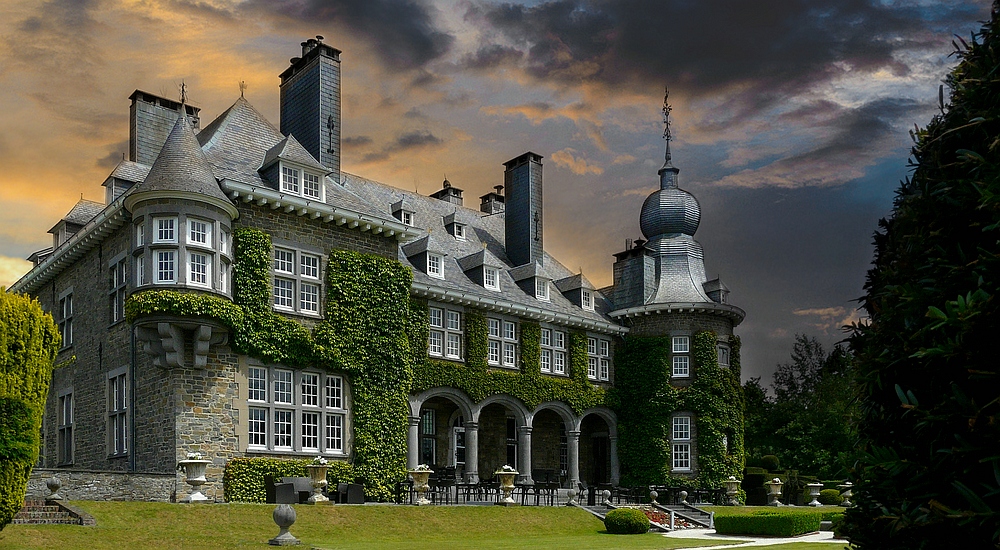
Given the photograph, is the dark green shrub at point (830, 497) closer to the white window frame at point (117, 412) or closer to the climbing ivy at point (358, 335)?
the climbing ivy at point (358, 335)

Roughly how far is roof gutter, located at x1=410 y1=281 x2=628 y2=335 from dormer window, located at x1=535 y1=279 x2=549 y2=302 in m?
1.20

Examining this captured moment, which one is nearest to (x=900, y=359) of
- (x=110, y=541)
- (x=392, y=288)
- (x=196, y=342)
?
(x=110, y=541)

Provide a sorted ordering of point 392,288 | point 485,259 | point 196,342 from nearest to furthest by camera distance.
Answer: point 196,342 → point 392,288 → point 485,259

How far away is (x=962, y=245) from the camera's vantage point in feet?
17.3

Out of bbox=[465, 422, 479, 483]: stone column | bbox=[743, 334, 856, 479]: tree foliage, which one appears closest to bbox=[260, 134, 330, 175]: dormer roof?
bbox=[465, 422, 479, 483]: stone column

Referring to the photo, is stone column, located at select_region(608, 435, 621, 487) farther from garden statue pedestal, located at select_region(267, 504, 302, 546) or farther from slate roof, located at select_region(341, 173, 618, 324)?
garden statue pedestal, located at select_region(267, 504, 302, 546)

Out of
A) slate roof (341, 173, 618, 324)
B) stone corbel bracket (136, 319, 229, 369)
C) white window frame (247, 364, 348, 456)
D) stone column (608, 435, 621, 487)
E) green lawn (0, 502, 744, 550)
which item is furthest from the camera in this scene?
stone column (608, 435, 621, 487)

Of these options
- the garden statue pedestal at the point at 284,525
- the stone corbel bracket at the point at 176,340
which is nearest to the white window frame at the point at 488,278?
the stone corbel bracket at the point at 176,340

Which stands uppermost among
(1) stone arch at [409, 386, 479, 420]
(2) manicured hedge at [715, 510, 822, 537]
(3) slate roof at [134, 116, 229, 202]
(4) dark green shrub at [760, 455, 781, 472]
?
(3) slate roof at [134, 116, 229, 202]

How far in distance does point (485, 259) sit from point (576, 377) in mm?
5715

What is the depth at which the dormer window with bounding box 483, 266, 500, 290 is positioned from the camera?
34156mm

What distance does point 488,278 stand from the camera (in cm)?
3438

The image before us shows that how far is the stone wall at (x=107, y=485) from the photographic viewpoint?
2155cm

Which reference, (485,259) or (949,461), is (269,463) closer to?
(485,259)
